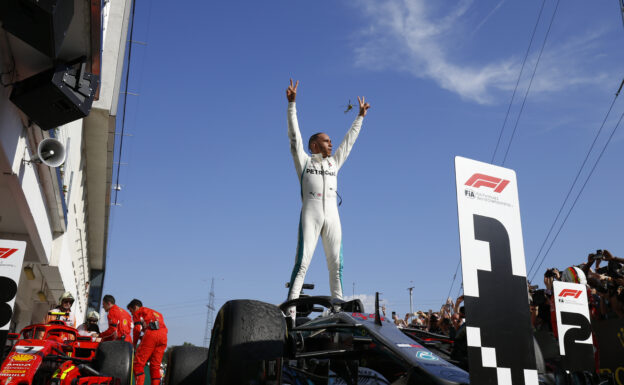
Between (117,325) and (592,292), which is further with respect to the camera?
(117,325)

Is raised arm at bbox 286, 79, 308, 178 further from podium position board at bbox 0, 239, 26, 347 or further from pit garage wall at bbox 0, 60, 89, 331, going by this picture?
pit garage wall at bbox 0, 60, 89, 331

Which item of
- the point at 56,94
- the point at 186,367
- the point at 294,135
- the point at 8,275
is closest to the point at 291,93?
the point at 294,135

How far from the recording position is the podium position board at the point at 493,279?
2.52m

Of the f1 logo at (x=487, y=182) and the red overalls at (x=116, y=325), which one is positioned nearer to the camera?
the f1 logo at (x=487, y=182)

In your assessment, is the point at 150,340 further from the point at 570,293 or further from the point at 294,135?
the point at 570,293

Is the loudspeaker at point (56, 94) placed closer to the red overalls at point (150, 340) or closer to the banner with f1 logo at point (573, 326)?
the red overalls at point (150, 340)

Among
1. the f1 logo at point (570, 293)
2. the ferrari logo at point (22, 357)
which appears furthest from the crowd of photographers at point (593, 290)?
the ferrari logo at point (22, 357)

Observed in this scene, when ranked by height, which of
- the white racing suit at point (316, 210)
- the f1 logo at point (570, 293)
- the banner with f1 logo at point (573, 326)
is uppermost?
the white racing suit at point (316, 210)

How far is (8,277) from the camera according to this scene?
6.11 metres

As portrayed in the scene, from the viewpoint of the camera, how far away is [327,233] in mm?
6254

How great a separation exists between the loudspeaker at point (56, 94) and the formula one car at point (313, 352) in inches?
181

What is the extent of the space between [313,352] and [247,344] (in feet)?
1.40

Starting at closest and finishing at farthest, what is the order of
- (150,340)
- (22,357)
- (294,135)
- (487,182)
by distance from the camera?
(487,182) → (22,357) → (294,135) → (150,340)

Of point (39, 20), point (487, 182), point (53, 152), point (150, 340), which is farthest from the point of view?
point (53, 152)
